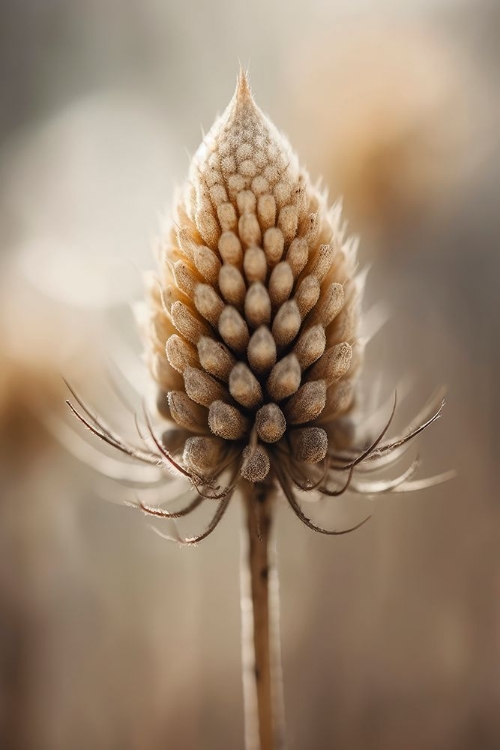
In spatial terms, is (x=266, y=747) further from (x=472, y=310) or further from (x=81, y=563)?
(x=472, y=310)

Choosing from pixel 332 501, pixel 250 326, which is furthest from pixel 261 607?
pixel 332 501

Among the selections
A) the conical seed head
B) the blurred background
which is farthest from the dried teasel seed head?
the blurred background

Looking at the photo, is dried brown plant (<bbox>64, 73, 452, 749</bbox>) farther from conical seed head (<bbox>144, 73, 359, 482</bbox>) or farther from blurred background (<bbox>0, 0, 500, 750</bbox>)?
blurred background (<bbox>0, 0, 500, 750</bbox>)

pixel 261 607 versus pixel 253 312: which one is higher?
pixel 253 312

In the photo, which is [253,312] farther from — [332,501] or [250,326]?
[332,501]

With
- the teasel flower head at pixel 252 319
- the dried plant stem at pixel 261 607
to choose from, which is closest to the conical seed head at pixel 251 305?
the teasel flower head at pixel 252 319

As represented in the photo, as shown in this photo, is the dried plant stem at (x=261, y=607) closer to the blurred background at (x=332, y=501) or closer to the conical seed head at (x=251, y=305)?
the conical seed head at (x=251, y=305)
